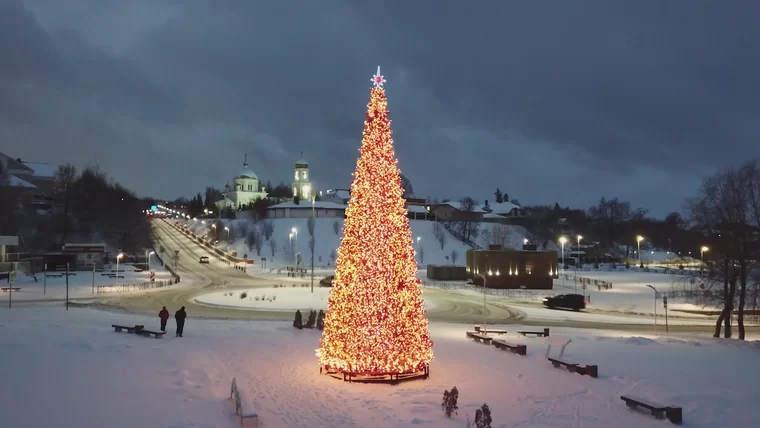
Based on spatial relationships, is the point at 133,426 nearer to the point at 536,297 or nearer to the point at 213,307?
the point at 213,307

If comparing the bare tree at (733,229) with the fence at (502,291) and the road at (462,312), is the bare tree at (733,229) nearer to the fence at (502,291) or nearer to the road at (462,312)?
the road at (462,312)

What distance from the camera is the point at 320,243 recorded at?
118875 mm

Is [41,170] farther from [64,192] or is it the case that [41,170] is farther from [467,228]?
[467,228]

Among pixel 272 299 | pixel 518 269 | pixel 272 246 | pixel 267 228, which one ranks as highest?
pixel 267 228

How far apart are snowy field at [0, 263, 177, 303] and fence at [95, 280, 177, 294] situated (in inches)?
13.1

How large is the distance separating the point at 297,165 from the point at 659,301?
15292cm

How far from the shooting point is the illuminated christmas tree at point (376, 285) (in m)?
16.0

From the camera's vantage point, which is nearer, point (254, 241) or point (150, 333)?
point (150, 333)

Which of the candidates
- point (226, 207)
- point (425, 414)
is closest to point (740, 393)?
point (425, 414)

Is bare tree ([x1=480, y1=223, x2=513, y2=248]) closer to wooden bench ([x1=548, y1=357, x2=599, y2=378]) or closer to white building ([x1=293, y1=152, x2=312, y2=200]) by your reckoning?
white building ([x1=293, y1=152, x2=312, y2=200])

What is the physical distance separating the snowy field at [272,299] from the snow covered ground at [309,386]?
1926cm

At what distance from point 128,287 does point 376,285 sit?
4596 centimetres

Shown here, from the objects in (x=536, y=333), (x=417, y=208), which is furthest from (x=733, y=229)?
(x=417, y=208)

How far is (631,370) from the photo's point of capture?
1864 centimetres
